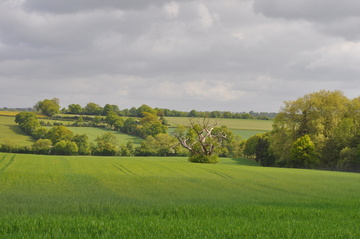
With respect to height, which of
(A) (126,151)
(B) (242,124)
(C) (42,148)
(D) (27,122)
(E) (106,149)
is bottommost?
(C) (42,148)

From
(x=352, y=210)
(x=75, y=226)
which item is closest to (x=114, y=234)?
(x=75, y=226)

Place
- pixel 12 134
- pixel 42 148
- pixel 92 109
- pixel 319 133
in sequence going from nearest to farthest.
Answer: pixel 319 133 → pixel 42 148 → pixel 12 134 → pixel 92 109

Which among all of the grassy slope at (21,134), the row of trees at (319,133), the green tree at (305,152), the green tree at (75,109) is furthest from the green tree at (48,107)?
the green tree at (305,152)

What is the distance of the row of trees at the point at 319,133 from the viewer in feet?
198

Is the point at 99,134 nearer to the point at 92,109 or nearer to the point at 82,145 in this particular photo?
the point at 82,145

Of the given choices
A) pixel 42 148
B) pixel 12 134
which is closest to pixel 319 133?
pixel 42 148

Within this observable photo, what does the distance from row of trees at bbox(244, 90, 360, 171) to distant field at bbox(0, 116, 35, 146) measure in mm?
60352

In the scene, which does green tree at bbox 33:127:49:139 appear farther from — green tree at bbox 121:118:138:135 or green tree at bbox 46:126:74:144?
green tree at bbox 121:118:138:135

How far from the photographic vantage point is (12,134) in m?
97.3

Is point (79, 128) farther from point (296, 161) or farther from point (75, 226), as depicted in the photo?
point (75, 226)

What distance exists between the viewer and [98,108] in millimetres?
142625

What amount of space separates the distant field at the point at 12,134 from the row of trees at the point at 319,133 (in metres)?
60.4

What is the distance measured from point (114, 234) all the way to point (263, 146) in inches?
2757

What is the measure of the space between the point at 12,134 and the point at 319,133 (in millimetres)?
76576
